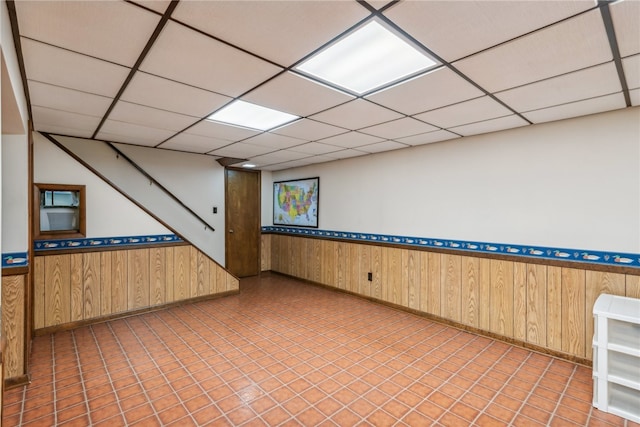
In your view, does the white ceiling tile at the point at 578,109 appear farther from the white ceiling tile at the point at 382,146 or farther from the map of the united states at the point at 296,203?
the map of the united states at the point at 296,203

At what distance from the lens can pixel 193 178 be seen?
5.77 meters

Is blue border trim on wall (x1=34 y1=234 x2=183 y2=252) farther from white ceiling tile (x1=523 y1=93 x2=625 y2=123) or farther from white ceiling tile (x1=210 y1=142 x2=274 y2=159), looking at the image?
white ceiling tile (x1=523 y1=93 x2=625 y2=123)

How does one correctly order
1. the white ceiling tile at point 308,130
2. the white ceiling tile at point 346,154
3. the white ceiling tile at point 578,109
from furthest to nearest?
1. the white ceiling tile at point 346,154
2. the white ceiling tile at point 308,130
3. the white ceiling tile at point 578,109

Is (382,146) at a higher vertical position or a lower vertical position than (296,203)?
higher

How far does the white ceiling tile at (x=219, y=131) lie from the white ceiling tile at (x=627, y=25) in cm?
309

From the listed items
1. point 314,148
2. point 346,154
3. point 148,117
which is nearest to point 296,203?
point 346,154

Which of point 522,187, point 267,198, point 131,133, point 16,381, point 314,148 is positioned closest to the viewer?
point 16,381

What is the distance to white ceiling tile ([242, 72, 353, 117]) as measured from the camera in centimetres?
231

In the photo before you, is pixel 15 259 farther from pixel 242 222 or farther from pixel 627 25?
pixel 627 25

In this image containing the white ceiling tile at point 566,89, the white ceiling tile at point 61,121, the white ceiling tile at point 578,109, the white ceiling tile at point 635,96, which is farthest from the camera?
the white ceiling tile at point 61,121

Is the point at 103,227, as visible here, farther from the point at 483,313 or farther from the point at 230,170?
the point at 483,313

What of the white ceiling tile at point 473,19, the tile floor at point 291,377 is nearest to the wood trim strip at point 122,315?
the tile floor at point 291,377

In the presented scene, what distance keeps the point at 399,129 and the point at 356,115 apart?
0.75 m

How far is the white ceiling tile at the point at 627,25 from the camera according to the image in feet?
4.81
